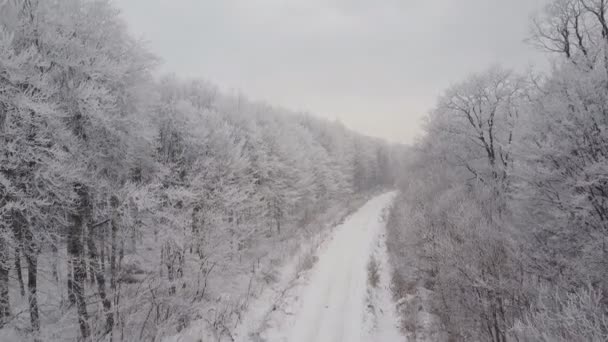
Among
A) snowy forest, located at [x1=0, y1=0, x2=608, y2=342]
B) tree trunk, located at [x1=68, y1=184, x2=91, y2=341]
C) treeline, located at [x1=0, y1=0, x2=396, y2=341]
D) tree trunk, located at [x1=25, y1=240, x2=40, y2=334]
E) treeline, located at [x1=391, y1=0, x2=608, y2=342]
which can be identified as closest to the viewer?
tree trunk, located at [x1=25, y1=240, x2=40, y2=334]

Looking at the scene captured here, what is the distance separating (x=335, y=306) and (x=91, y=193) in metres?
9.46

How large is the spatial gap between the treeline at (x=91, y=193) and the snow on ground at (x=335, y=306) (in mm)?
2076

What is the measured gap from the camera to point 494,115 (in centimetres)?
1891

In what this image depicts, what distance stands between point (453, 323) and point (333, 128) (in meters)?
50.7

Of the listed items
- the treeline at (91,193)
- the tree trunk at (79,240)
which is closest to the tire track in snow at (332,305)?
the treeline at (91,193)

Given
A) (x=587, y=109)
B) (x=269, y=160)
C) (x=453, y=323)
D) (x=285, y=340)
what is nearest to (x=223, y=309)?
(x=285, y=340)

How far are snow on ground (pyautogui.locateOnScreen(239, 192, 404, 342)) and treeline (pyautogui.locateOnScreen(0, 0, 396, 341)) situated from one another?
2.08 meters

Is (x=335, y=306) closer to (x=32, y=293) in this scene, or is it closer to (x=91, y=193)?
(x=32, y=293)

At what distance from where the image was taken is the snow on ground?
910cm

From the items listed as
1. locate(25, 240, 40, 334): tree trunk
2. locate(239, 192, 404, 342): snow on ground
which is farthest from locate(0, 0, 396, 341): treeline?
locate(239, 192, 404, 342): snow on ground

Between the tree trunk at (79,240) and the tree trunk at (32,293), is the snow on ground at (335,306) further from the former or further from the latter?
the tree trunk at (32,293)

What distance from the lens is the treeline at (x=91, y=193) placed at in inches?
245

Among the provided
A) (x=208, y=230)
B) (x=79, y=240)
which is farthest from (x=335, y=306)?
(x=79, y=240)

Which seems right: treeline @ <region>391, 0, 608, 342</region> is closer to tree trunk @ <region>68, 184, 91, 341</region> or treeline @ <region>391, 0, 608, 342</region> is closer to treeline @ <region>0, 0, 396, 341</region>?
treeline @ <region>0, 0, 396, 341</region>
